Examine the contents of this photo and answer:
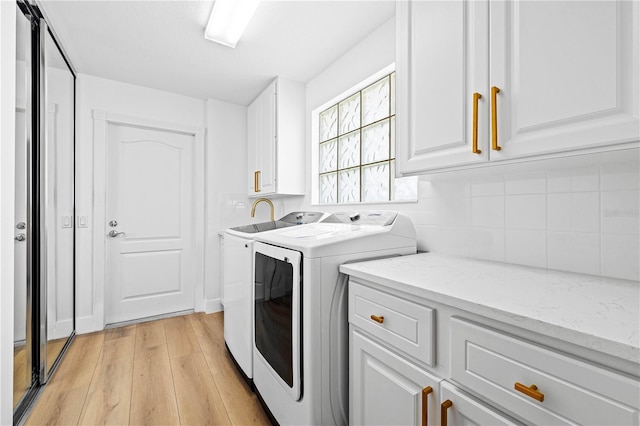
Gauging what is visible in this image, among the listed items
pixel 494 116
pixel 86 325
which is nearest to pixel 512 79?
pixel 494 116

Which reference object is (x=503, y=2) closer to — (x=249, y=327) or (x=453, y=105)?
(x=453, y=105)

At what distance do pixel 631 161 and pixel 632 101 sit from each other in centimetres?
37

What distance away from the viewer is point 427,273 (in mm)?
1079

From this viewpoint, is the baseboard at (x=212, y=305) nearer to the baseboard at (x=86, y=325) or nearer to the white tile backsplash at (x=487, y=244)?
the baseboard at (x=86, y=325)

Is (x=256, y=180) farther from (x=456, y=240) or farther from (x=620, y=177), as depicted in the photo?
(x=620, y=177)

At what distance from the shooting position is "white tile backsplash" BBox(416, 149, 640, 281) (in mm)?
977

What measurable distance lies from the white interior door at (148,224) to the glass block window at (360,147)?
1.65 m

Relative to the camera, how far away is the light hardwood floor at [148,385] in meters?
1.55

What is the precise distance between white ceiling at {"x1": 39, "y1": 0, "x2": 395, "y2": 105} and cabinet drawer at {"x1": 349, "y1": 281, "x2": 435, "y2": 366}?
5.57 feet

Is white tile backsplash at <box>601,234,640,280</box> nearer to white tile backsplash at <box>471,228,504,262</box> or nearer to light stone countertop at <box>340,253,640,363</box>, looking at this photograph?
light stone countertop at <box>340,253,640,363</box>

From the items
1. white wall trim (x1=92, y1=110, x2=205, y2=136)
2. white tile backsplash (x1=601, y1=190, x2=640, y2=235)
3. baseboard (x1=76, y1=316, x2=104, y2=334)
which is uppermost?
white wall trim (x1=92, y1=110, x2=205, y2=136)

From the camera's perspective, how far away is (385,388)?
1013mm

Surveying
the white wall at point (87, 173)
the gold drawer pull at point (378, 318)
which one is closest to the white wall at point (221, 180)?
the white wall at point (87, 173)

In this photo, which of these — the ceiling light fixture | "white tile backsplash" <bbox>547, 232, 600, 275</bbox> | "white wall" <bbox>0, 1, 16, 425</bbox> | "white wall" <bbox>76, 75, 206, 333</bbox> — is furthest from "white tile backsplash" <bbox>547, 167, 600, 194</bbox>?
"white wall" <bbox>76, 75, 206, 333</bbox>
